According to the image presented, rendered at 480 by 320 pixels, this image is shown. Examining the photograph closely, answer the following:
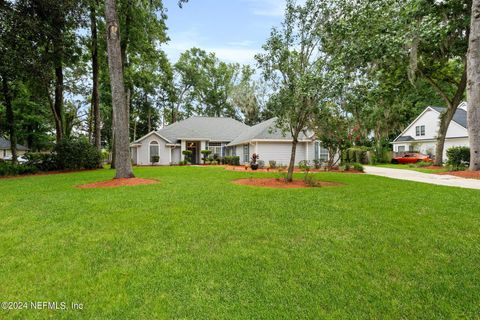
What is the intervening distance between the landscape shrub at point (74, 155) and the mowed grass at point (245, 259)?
12.1m

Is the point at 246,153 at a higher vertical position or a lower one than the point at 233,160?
higher

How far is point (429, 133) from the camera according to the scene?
27.6m

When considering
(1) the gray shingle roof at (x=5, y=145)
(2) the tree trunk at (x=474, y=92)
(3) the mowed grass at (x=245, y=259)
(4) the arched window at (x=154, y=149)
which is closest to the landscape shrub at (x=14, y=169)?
(4) the arched window at (x=154, y=149)

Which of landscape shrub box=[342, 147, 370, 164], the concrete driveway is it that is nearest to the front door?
landscape shrub box=[342, 147, 370, 164]

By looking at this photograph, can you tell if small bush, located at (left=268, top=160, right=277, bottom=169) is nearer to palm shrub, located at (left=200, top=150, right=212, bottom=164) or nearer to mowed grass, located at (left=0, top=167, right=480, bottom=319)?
palm shrub, located at (left=200, top=150, right=212, bottom=164)

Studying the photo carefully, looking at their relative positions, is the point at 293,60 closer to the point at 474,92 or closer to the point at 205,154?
the point at 474,92

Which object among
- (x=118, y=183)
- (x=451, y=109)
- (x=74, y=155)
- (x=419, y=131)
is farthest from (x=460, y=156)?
(x=74, y=155)

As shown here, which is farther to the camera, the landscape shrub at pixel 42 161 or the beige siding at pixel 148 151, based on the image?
the beige siding at pixel 148 151

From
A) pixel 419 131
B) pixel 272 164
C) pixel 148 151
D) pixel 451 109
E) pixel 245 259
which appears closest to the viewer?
pixel 245 259

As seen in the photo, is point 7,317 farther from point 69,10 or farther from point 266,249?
point 69,10

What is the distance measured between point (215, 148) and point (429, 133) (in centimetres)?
2285

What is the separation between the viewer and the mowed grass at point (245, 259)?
243cm

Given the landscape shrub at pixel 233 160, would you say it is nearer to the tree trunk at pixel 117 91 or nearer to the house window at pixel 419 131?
the tree trunk at pixel 117 91

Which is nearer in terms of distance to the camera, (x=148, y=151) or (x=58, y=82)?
(x=58, y=82)
